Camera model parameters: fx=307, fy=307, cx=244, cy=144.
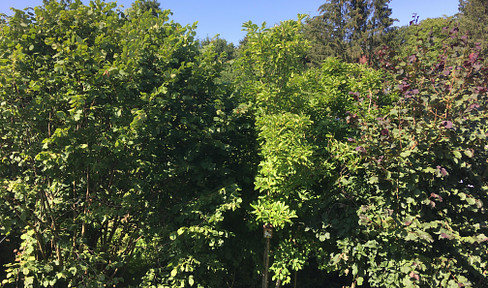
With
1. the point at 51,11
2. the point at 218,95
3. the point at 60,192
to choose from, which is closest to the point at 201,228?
the point at 218,95

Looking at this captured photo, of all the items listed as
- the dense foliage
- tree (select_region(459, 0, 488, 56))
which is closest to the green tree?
the dense foliage

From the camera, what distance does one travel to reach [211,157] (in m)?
3.92

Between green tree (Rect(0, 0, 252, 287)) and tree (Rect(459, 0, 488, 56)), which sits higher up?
tree (Rect(459, 0, 488, 56))

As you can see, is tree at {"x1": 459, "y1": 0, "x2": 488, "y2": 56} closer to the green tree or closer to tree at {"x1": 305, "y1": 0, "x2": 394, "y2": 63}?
tree at {"x1": 305, "y1": 0, "x2": 394, "y2": 63}

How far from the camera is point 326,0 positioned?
27.5 m

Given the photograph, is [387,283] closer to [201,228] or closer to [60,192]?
[201,228]

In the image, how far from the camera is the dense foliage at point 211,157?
10.2 ft

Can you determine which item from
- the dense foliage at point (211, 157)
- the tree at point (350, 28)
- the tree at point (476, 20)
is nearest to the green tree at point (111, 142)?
the dense foliage at point (211, 157)

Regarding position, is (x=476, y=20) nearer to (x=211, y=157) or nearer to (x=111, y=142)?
(x=211, y=157)

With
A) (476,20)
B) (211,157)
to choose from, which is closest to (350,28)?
(476,20)

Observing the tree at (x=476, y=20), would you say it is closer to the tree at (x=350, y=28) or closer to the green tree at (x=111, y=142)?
the tree at (x=350, y=28)

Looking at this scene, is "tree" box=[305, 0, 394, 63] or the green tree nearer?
the green tree

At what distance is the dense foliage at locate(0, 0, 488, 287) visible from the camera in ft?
10.2

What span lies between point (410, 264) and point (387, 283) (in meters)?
0.43
